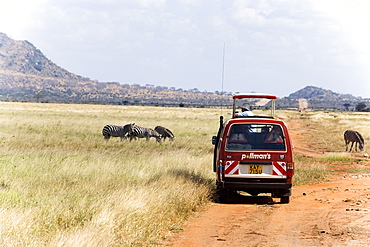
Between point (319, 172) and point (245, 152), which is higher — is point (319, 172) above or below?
below

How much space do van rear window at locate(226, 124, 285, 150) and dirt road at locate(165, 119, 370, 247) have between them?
127 centimetres

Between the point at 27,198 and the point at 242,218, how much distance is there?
13.1 feet

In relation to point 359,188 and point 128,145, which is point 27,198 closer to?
point 359,188

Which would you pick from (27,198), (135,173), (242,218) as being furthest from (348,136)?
(27,198)

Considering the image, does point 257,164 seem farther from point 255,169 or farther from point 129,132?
point 129,132

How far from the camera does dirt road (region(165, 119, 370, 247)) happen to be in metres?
8.02

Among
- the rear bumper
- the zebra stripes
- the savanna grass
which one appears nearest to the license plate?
the rear bumper

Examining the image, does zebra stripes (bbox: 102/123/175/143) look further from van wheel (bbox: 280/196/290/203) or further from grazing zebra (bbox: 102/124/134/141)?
van wheel (bbox: 280/196/290/203)

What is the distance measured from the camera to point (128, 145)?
1005 inches

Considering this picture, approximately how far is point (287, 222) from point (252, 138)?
9.82 ft

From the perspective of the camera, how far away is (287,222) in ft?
31.2

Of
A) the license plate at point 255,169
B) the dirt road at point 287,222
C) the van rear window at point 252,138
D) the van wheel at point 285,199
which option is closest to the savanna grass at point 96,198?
the dirt road at point 287,222

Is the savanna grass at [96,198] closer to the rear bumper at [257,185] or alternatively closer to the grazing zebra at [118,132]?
the rear bumper at [257,185]

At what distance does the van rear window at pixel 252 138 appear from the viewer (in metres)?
11.5
